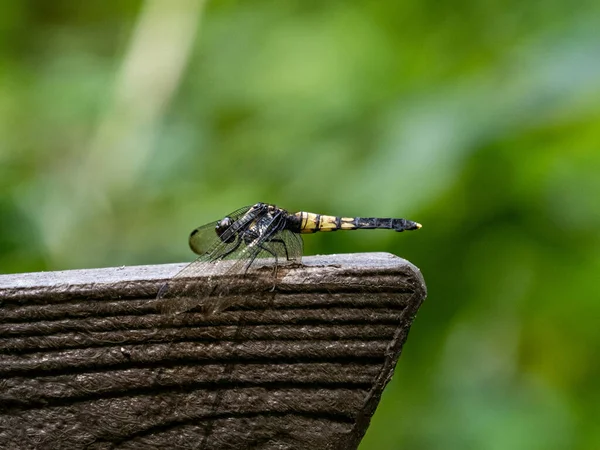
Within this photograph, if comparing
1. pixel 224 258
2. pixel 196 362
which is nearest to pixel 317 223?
pixel 224 258

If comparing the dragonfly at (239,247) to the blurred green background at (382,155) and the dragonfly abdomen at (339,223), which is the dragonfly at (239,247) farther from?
the blurred green background at (382,155)

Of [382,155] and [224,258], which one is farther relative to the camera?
[382,155]

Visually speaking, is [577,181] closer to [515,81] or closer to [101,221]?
[515,81]

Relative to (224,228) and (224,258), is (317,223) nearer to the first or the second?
(224,228)

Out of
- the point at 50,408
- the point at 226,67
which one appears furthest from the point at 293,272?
the point at 226,67

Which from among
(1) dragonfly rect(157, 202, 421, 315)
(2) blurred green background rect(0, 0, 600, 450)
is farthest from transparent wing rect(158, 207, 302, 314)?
(2) blurred green background rect(0, 0, 600, 450)

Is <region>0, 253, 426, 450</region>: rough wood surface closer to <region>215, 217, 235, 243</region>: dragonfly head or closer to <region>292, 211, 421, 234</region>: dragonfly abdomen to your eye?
<region>215, 217, 235, 243</region>: dragonfly head
